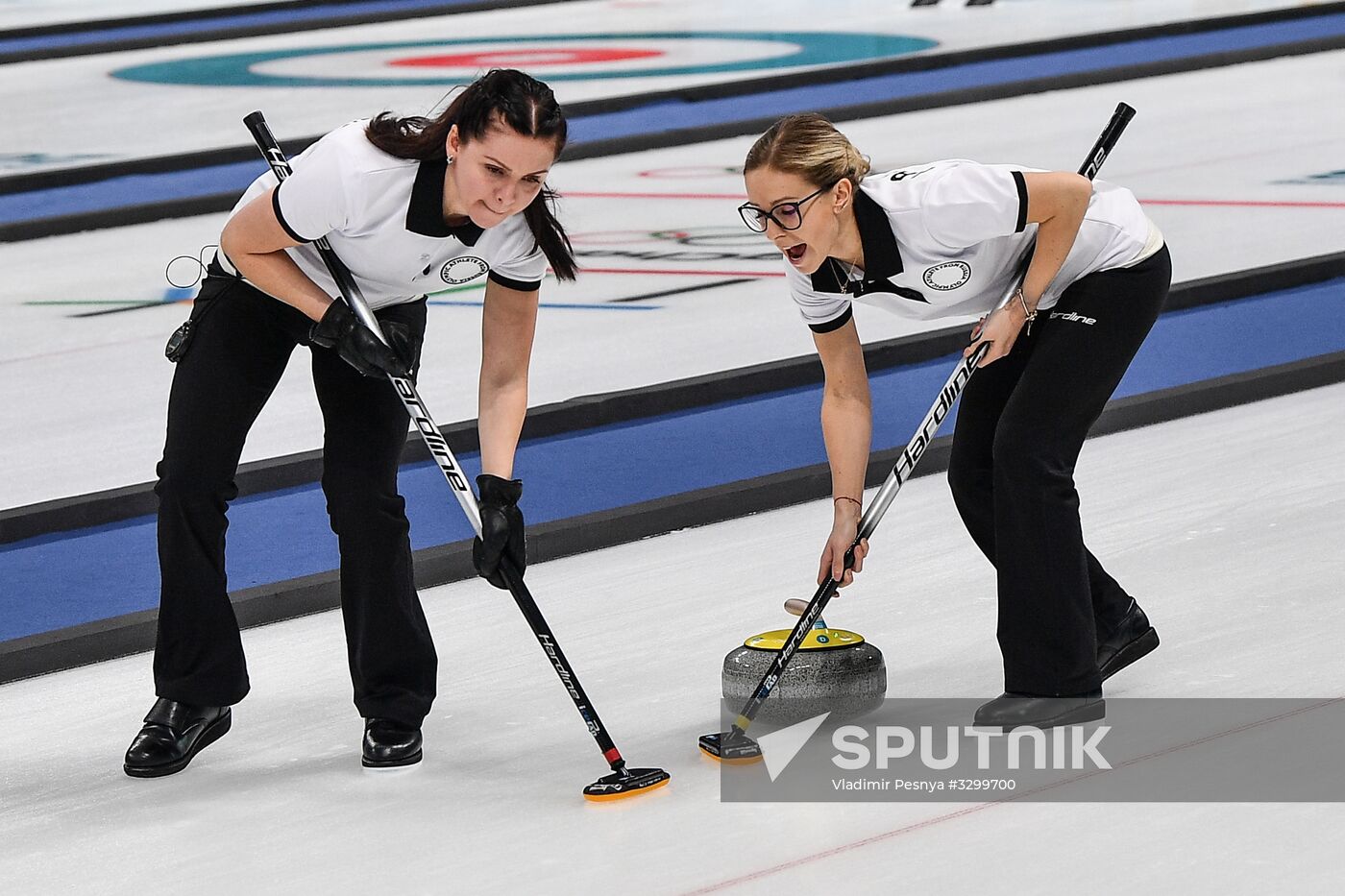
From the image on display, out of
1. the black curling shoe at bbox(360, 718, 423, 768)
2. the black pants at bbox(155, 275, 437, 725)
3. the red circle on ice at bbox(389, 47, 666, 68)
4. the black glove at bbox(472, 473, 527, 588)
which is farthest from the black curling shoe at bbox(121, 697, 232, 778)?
the red circle on ice at bbox(389, 47, 666, 68)

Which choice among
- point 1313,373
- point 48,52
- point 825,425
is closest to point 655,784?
point 825,425

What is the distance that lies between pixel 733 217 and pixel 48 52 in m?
6.57

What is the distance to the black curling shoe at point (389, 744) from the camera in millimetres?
2648

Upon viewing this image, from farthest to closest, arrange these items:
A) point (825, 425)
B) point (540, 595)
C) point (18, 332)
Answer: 1. point (18, 332)
2. point (540, 595)
3. point (825, 425)

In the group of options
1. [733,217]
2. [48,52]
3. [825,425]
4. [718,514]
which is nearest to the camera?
[825,425]

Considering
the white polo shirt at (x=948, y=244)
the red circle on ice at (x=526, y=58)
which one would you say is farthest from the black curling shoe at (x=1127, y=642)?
the red circle on ice at (x=526, y=58)

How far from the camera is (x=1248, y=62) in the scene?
9820mm

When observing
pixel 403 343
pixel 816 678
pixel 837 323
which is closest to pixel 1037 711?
pixel 816 678

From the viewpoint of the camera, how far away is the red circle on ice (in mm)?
10672

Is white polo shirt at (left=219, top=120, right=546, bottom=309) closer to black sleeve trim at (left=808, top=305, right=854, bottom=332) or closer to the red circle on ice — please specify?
black sleeve trim at (left=808, top=305, right=854, bottom=332)

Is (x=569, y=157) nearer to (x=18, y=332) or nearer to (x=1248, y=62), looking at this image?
(x=18, y=332)

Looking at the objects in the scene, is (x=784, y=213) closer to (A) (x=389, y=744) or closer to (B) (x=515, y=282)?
(B) (x=515, y=282)

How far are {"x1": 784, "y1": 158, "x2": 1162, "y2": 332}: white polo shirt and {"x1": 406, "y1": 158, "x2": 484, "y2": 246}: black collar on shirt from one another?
470 millimetres

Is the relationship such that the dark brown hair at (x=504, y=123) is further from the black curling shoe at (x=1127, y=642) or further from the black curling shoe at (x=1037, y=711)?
the black curling shoe at (x=1127, y=642)
